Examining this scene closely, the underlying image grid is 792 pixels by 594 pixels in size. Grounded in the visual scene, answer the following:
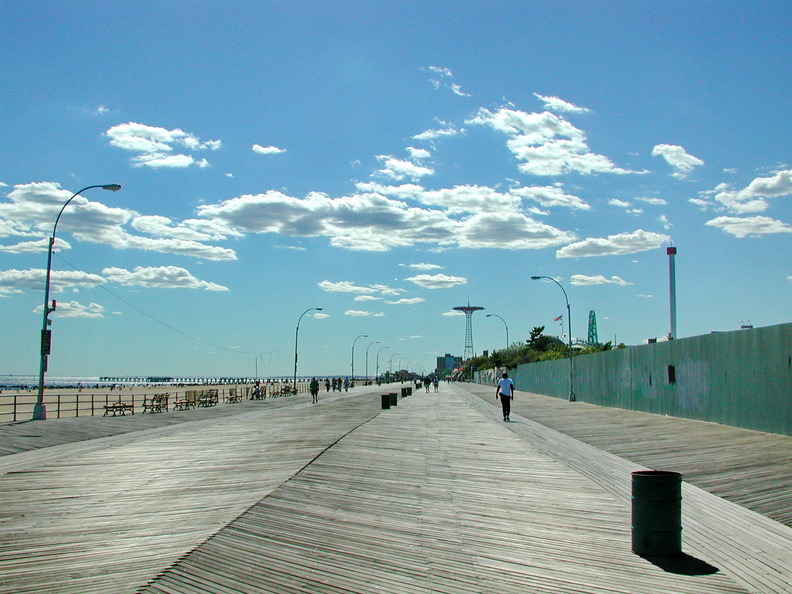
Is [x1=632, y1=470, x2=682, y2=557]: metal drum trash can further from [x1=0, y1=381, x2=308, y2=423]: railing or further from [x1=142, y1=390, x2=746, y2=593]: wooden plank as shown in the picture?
[x1=0, y1=381, x2=308, y2=423]: railing

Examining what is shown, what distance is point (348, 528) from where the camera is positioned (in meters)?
7.95

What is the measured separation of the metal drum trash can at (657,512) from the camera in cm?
672

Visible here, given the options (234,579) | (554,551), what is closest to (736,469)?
(554,551)

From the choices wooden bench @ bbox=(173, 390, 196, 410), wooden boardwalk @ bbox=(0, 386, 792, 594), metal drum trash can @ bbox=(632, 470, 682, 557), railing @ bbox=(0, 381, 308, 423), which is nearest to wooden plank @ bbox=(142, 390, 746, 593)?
wooden boardwalk @ bbox=(0, 386, 792, 594)

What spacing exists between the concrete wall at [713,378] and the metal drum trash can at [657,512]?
12820mm

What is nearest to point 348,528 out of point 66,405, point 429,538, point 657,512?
point 429,538

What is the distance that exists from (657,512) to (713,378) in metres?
17.6

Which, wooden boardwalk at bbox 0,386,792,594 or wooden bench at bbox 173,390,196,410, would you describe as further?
wooden bench at bbox 173,390,196,410

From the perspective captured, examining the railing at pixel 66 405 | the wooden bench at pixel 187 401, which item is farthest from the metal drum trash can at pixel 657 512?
the wooden bench at pixel 187 401

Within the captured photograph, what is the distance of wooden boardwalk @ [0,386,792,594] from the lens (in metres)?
6.06

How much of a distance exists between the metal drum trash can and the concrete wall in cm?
1282

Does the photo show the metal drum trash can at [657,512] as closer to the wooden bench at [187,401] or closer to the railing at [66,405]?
the railing at [66,405]

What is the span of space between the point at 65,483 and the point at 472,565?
779cm

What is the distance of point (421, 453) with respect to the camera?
15.5m
